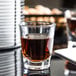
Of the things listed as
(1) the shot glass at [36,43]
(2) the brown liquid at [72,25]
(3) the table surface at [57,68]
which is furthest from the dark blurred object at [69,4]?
(1) the shot glass at [36,43]

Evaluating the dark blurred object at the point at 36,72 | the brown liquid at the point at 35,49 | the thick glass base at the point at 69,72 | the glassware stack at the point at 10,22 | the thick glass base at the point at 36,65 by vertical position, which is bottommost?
the thick glass base at the point at 69,72

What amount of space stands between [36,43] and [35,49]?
0.05ft

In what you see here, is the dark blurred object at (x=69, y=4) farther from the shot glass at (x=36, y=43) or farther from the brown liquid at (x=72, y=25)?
the shot glass at (x=36, y=43)

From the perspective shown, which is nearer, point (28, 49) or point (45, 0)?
point (28, 49)

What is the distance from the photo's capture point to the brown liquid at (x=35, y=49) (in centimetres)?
65

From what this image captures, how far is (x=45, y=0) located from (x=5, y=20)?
2.00m

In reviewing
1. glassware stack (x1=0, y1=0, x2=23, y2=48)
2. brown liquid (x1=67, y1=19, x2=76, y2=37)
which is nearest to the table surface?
glassware stack (x1=0, y1=0, x2=23, y2=48)

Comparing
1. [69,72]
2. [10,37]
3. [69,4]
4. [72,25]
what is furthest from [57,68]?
[69,4]

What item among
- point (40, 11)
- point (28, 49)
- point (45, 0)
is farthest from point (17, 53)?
point (45, 0)

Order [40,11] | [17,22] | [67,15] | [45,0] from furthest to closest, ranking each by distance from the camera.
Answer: [45,0], [40,11], [67,15], [17,22]

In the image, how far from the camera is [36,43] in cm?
65

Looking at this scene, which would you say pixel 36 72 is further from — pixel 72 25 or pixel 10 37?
pixel 72 25

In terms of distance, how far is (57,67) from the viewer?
0.74 meters

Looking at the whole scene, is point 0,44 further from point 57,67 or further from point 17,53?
point 57,67
